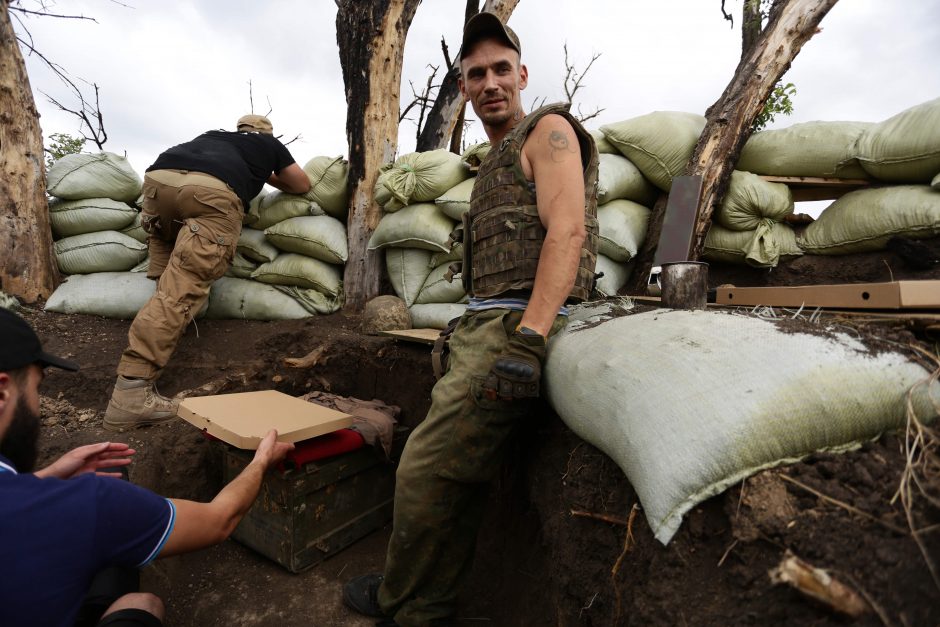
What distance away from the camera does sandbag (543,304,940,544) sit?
0.86 metres

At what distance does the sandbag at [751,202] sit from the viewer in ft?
8.67

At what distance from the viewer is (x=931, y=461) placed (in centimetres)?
78

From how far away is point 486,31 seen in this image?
5.50 ft

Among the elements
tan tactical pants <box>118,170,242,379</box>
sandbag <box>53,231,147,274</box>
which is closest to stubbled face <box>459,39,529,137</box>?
tan tactical pants <box>118,170,242,379</box>

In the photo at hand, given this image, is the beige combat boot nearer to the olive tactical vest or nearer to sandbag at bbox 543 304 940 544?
the olive tactical vest

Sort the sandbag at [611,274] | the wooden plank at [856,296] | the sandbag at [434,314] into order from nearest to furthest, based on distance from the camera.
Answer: the wooden plank at [856,296] → the sandbag at [611,274] → the sandbag at [434,314]

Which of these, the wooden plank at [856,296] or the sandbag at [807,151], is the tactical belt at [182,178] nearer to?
the wooden plank at [856,296]

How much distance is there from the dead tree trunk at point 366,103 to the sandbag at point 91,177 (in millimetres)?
1765

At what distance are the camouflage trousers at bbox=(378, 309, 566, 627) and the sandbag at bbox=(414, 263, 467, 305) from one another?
1.55 m

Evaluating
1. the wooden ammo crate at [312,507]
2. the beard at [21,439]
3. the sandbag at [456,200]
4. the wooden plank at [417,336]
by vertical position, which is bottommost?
the wooden ammo crate at [312,507]

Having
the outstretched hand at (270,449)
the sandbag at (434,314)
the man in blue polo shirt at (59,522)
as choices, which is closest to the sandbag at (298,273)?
the sandbag at (434,314)

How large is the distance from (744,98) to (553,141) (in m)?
2.04

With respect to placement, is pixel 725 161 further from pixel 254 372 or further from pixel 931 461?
→ pixel 254 372

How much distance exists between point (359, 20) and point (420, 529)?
12.4ft
